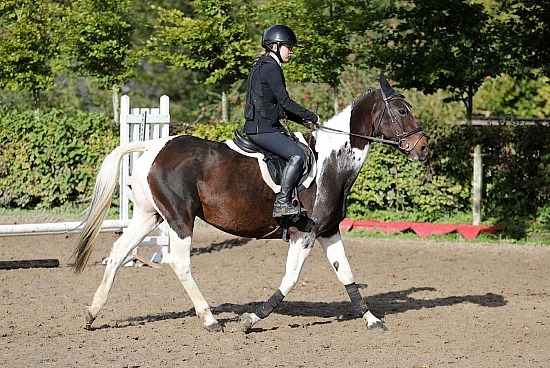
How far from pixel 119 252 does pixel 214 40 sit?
34.8ft

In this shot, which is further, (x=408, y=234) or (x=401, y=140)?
(x=408, y=234)

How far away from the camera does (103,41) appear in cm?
1889

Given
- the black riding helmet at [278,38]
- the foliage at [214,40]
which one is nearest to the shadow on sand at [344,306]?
the black riding helmet at [278,38]

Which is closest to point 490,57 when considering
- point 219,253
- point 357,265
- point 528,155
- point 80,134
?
point 528,155

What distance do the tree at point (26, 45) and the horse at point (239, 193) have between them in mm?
10200

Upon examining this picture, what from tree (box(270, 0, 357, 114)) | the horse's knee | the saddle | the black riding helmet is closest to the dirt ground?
the horse's knee

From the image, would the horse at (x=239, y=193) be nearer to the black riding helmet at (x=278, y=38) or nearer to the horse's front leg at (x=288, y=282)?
the horse's front leg at (x=288, y=282)

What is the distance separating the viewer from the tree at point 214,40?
18562mm

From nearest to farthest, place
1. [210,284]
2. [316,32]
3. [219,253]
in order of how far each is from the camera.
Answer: [210,284] → [219,253] → [316,32]

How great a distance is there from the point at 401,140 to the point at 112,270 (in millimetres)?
3026

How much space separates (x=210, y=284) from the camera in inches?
441

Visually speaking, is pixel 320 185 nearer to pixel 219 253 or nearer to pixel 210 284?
pixel 210 284

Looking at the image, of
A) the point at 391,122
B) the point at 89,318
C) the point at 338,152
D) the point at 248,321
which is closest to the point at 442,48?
the point at 391,122

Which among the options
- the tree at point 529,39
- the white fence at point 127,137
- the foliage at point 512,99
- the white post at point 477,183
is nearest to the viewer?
the white fence at point 127,137
